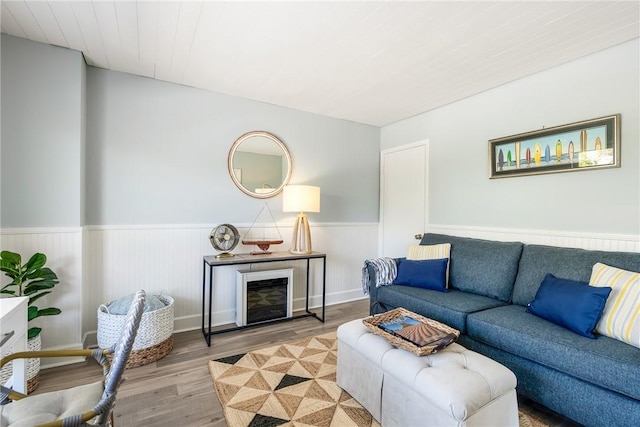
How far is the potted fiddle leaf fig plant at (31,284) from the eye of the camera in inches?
77.1

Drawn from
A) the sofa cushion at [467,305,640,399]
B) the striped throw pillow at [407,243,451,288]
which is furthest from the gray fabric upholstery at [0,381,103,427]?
the striped throw pillow at [407,243,451,288]

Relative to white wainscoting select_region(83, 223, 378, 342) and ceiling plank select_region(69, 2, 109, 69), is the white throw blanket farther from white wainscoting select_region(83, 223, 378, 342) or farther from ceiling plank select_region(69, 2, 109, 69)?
ceiling plank select_region(69, 2, 109, 69)

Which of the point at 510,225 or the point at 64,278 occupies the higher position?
the point at 510,225

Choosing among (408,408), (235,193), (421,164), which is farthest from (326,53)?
(408,408)

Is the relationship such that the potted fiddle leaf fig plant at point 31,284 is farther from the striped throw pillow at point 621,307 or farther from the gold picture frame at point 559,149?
the gold picture frame at point 559,149

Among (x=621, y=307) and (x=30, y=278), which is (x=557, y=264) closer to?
(x=621, y=307)

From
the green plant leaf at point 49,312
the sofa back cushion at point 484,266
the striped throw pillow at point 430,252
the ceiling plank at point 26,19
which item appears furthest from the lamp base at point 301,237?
the ceiling plank at point 26,19

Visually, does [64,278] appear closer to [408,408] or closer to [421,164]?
[408,408]

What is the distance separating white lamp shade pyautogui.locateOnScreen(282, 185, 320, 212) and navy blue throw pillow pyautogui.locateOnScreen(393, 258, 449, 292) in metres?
1.10

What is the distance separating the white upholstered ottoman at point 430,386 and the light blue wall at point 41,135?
2387 millimetres

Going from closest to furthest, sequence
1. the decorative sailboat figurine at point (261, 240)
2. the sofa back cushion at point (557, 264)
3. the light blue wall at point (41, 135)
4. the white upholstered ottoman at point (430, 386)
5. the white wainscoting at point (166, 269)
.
→ 1. the white upholstered ottoman at point (430, 386)
2. the sofa back cushion at point (557, 264)
3. the light blue wall at point (41, 135)
4. the white wainscoting at point (166, 269)
5. the decorative sailboat figurine at point (261, 240)

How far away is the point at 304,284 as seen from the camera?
3.61 metres

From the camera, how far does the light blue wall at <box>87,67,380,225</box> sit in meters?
2.60

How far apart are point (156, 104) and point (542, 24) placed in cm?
306
